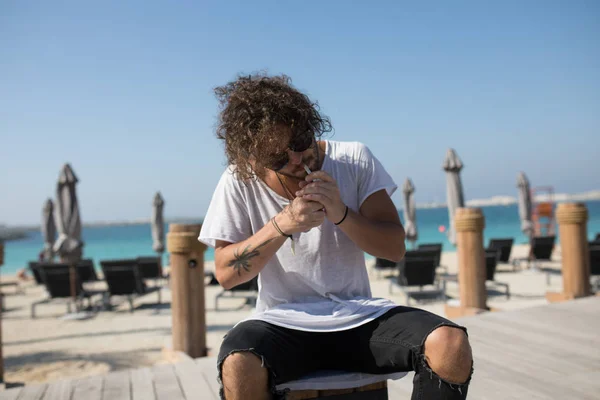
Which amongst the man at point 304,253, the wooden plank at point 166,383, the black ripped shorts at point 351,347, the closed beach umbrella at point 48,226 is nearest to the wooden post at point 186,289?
the wooden plank at point 166,383

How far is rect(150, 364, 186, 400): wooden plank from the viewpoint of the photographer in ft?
7.64

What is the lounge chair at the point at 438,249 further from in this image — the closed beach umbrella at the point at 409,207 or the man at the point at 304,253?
the man at the point at 304,253

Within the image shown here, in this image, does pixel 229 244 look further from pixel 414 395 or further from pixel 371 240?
pixel 414 395

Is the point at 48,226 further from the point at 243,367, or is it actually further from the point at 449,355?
the point at 449,355

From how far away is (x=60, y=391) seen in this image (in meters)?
2.44

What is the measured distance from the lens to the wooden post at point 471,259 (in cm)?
402

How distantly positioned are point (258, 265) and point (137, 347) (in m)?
5.07

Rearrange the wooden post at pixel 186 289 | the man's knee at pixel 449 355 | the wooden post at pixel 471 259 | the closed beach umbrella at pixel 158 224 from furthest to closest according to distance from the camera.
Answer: the closed beach umbrella at pixel 158 224 < the wooden post at pixel 471 259 < the wooden post at pixel 186 289 < the man's knee at pixel 449 355

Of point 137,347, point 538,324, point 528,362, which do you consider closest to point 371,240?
point 528,362

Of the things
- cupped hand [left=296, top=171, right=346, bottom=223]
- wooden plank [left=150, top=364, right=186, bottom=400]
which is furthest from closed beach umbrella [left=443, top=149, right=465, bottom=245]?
cupped hand [left=296, top=171, right=346, bottom=223]

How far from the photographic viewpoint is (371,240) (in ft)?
4.73

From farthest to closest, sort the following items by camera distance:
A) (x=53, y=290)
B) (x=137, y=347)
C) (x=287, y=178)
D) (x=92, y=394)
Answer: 1. (x=53, y=290)
2. (x=137, y=347)
3. (x=92, y=394)
4. (x=287, y=178)

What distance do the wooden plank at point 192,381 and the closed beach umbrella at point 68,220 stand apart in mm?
6053

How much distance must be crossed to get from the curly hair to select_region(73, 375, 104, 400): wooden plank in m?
1.64
